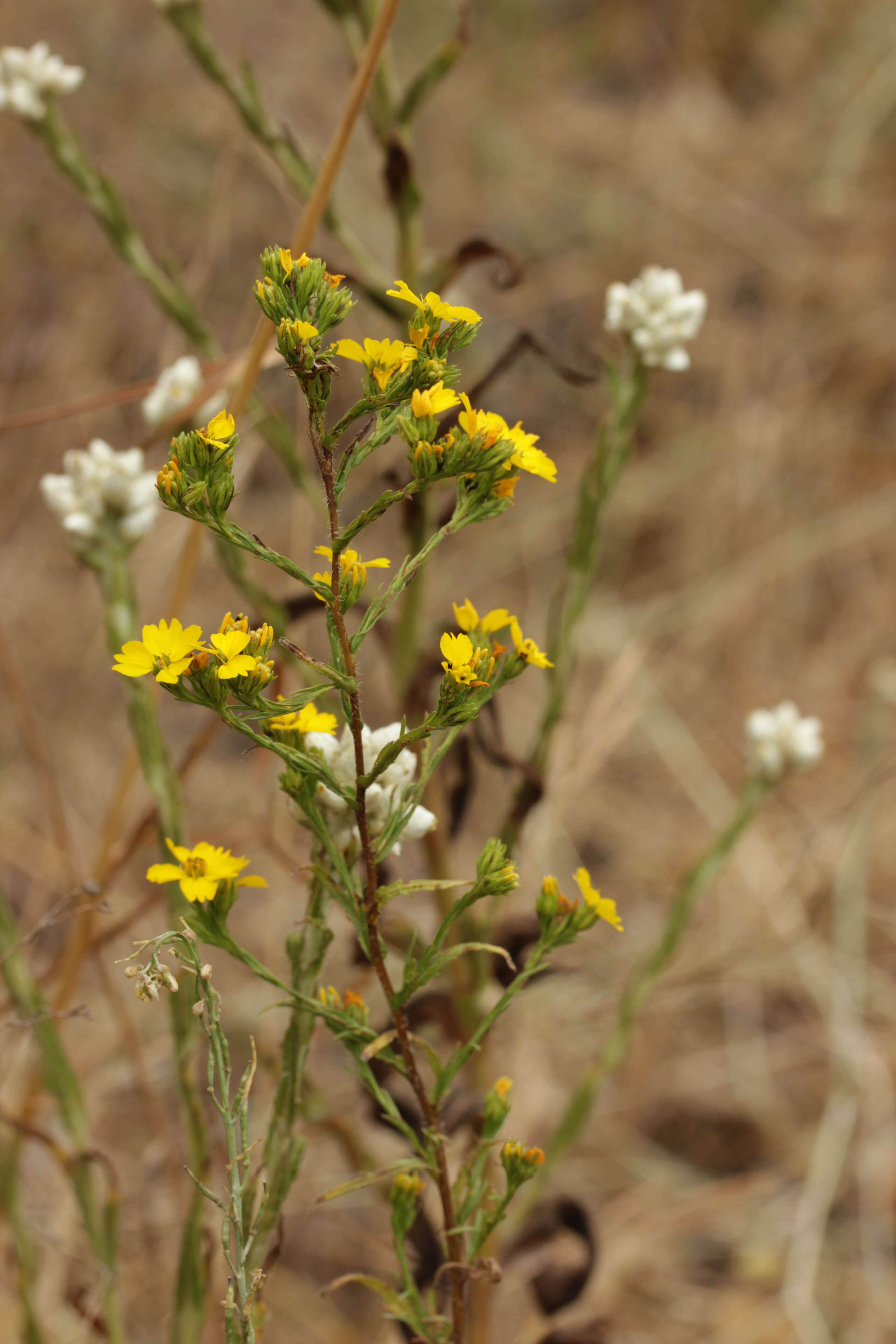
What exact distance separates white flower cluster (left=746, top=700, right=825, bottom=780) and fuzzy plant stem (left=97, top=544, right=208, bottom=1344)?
0.77m

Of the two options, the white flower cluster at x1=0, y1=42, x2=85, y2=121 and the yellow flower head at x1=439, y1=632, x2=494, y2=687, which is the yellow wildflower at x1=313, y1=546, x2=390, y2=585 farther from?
the white flower cluster at x1=0, y1=42, x2=85, y2=121

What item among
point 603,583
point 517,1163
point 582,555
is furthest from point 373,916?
point 603,583

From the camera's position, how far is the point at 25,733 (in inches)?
49.9

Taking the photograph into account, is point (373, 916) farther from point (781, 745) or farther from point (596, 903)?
point (781, 745)

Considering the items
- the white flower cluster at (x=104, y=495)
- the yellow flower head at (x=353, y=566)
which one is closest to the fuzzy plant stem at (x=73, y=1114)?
the white flower cluster at (x=104, y=495)

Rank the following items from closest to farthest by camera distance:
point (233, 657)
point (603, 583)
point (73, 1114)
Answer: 1. point (233, 657)
2. point (73, 1114)
3. point (603, 583)

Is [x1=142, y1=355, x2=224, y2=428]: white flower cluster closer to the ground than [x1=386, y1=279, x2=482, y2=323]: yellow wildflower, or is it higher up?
higher up

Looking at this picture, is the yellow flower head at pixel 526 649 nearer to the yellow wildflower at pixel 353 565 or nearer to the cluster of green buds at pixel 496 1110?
the yellow wildflower at pixel 353 565

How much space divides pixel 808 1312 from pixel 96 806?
1.96m

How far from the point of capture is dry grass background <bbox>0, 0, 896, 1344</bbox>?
6.03 ft

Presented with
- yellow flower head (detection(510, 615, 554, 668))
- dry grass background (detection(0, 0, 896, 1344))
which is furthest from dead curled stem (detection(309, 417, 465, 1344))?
dry grass background (detection(0, 0, 896, 1344))

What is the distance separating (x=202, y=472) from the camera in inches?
20.9

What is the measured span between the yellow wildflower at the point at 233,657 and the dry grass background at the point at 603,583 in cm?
52

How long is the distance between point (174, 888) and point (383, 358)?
54 cm
